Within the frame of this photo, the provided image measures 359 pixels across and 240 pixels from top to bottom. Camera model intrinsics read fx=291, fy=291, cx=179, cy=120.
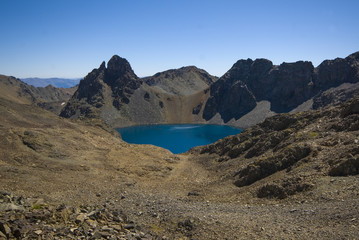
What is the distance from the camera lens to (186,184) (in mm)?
40406

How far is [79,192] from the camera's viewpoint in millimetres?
30453

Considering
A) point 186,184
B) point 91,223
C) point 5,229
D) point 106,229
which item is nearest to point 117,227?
point 106,229

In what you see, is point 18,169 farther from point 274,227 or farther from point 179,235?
point 274,227

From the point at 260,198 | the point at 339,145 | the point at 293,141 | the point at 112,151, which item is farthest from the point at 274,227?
the point at 112,151

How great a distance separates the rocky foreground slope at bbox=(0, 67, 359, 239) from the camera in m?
17.9

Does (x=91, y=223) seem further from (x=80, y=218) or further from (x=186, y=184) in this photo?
(x=186, y=184)

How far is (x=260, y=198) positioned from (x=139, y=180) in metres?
17.9

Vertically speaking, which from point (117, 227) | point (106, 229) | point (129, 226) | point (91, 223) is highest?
point (91, 223)

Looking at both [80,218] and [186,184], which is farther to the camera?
[186,184]

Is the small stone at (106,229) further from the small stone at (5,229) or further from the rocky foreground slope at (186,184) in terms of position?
the small stone at (5,229)

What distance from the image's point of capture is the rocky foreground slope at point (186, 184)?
58.6 feet

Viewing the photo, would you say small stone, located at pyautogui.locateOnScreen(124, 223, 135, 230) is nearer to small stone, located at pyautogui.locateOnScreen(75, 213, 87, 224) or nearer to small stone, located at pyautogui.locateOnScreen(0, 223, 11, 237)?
small stone, located at pyautogui.locateOnScreen(75, 213, 87, 224)

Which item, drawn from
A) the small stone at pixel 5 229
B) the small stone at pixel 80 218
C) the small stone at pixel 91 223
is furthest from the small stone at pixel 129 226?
the small stone at pixel 5 229

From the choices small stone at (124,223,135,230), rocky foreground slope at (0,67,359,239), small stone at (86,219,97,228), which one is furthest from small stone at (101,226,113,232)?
small stone at (124,223,135,230)
